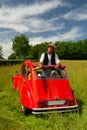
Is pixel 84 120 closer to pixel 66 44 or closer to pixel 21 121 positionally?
pixel 21 121

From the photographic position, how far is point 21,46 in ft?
425

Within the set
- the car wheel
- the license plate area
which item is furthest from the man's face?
the car wheel

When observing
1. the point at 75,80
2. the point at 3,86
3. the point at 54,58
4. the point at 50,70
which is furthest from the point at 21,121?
the point at 3,86

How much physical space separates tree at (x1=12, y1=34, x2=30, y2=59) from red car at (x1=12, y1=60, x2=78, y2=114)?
396ft

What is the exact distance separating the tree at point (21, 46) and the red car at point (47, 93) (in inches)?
4755

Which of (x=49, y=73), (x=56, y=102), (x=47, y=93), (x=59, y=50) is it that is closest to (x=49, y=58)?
(x=49, y=73)

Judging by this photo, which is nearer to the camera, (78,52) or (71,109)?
(71,109)

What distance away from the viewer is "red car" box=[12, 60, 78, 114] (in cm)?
820

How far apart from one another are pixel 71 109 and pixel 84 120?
1233mm

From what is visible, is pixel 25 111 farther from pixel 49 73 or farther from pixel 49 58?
pixel 49 58

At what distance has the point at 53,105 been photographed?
8242 millimetres

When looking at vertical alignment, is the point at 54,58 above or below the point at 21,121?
above

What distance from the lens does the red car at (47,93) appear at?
26.9 ft

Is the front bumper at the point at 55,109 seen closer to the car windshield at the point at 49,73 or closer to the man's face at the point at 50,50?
the car windshield at the point at 49,73
